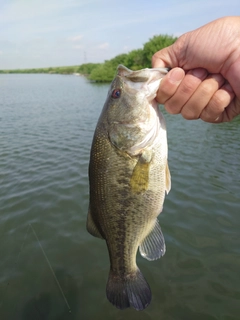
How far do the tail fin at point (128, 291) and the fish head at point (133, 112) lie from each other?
1306 millimetres

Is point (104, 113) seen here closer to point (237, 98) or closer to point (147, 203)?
point (147, 203)

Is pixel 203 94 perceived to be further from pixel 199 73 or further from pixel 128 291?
pixel 128 291

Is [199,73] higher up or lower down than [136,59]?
higher up

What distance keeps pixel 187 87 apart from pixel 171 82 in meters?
0.19

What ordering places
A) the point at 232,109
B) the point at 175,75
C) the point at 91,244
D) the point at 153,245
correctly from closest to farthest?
the point at 175,75 < the point at 153,245 < the point at 232,109 < the point at 91,244

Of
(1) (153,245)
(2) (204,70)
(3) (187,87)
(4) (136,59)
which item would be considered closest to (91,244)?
(1) (153,245)

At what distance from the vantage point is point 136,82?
94.8 inches

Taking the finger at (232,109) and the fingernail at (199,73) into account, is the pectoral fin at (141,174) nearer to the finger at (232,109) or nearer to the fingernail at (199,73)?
the fingernail at (199,73)

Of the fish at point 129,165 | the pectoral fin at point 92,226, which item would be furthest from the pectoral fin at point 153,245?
the pectoral fin at point 92,226

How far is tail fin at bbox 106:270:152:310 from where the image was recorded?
2586mm

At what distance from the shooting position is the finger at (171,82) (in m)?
2.33

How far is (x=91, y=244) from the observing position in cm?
585

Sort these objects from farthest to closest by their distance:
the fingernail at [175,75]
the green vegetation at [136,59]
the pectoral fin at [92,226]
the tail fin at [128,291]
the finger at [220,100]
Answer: the green vegetation at [136,59] < the pectoral fin at [92,226] < the tail fin at [128,291] < the finger at [220,100] < the fingernail at [175,75]

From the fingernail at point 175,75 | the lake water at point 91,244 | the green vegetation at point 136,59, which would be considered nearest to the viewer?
the fingernail at point 175,75
